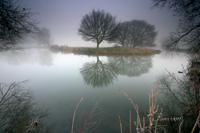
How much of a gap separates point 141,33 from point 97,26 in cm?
1203

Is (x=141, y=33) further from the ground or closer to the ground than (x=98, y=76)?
further from the ground

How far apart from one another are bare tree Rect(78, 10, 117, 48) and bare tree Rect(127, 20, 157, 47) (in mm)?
6651

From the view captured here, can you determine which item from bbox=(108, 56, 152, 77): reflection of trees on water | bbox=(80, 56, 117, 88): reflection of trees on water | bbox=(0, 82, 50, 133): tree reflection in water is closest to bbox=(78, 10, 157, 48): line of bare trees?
bbox=(108, 56, 152, 77): reflection of trees on water

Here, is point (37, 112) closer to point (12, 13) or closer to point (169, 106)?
point (169, 106)

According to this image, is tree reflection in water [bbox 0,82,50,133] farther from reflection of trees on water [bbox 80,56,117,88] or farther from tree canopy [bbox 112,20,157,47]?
tree canopy [bbox 112,20,157,47]

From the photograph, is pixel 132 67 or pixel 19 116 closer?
pixel 19 116

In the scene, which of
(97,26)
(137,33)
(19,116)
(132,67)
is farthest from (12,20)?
(137,33)

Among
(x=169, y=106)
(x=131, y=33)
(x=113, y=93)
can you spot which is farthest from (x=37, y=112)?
(x=131, y=33)

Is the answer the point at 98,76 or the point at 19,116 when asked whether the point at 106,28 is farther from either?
the point at 19,116

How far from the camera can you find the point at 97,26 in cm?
1727

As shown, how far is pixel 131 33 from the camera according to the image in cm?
2227

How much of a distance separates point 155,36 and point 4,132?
29.8 meters

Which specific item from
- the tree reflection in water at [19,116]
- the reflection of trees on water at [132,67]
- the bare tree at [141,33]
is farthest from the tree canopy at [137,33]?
the tree reflection in water at [19,116]

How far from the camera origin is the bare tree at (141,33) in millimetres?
21653
